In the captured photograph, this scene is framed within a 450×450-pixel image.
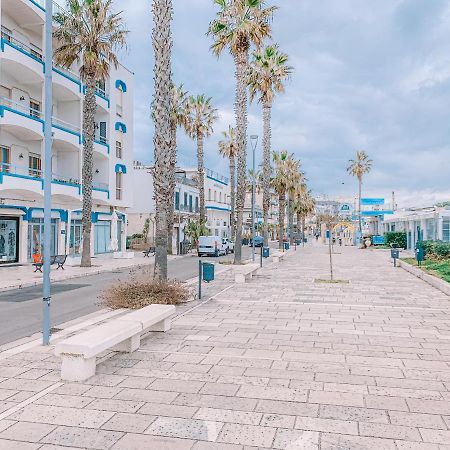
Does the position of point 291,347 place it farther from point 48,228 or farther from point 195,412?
point 48,228

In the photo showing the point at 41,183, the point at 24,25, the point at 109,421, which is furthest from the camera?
the point at 24,25

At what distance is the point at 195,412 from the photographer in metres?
5.28

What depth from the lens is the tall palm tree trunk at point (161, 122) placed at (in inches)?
548

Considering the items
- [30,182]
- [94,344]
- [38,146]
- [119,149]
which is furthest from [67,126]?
[94,344]

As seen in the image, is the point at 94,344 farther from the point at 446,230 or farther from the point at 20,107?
the point at 446,230

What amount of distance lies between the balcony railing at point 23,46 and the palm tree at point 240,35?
10.4m

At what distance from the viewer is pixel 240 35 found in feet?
88.4

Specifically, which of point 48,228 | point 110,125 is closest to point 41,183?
point 110,125

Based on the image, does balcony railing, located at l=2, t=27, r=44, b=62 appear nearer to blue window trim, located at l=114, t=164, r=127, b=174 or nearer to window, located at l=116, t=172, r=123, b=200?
blue window trim, located at l=114, t=164, r=127, b=174

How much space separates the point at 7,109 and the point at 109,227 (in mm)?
16485

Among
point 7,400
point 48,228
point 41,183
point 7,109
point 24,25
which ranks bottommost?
point 7,400

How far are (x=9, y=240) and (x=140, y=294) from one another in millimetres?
18769

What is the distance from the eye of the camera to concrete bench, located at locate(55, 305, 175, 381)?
20.9 feet

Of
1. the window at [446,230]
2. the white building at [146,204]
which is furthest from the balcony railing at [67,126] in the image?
the window at [446,230]
